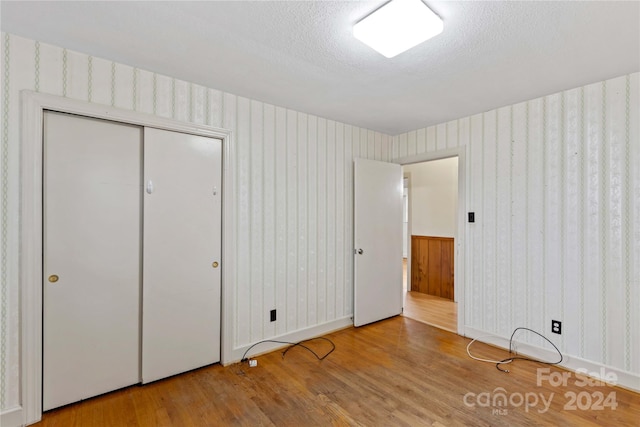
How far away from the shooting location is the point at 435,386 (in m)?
2.30

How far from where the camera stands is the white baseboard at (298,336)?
8.89 feet

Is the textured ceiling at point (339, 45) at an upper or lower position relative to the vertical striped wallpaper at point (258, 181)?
upper

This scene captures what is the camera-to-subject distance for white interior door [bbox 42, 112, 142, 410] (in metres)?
1.98

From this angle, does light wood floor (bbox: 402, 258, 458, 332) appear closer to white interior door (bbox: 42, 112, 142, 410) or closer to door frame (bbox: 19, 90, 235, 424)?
white interior door (bbox: 42, 112, 142, 410)

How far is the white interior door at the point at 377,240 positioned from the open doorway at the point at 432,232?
793mm

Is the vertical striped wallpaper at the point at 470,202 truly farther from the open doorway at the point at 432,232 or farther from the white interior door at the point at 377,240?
the open doorway at the point at 432,232

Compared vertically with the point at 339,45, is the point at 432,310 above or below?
below

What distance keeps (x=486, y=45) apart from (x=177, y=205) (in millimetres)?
2403

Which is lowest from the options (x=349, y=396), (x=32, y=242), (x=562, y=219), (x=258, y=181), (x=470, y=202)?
(x=349, y=396)

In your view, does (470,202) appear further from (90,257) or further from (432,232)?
(90,257)

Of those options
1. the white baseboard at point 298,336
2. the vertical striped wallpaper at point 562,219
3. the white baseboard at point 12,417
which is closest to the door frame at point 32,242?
the white baseboard at point 12,417

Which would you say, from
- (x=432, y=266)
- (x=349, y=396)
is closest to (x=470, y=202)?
(x=432, y=266)

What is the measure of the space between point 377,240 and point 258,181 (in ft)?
5.44

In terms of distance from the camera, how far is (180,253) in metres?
2.45
